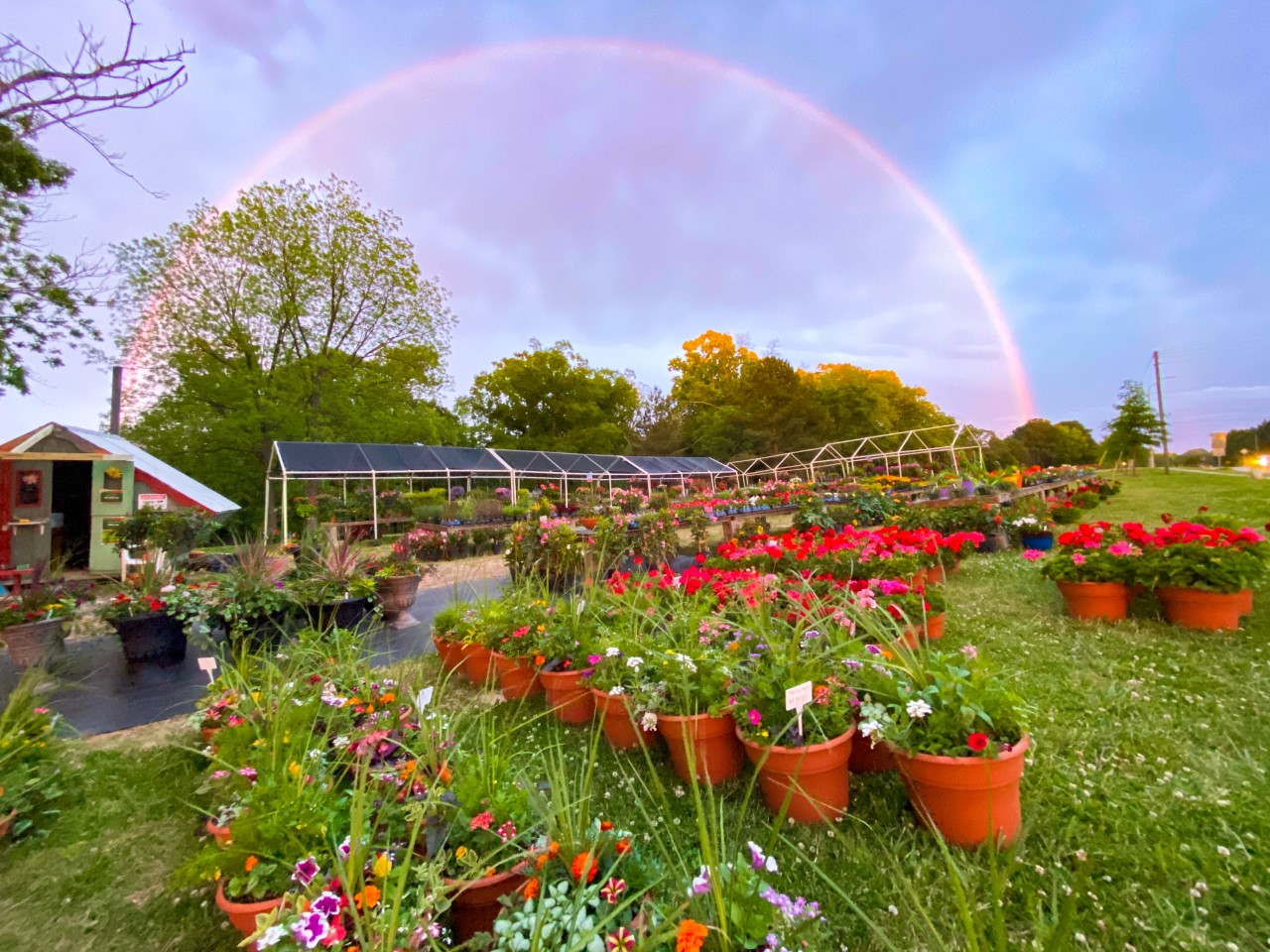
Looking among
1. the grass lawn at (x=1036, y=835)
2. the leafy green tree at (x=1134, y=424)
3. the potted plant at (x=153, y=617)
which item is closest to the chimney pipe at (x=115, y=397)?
the potted plant at (x=153, y=617)

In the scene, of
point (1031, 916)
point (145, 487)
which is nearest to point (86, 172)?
point (145, 487)

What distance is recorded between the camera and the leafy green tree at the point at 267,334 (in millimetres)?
14086

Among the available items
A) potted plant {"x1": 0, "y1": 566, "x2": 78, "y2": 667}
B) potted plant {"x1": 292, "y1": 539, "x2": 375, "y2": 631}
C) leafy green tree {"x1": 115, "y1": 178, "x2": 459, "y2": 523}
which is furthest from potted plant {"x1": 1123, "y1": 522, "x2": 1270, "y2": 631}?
leafy green tree {"x1": 115, "y1": 178, "x2": 459, "y2": 523}

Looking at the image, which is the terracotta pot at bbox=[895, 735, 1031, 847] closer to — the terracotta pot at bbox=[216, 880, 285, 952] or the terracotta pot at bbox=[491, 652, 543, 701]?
the terracotta pot at bbox=[216, 880, 285, 952]

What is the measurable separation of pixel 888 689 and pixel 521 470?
47.4ft

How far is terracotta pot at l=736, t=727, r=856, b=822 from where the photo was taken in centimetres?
176

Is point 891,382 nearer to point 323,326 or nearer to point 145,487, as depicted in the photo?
point 323,326

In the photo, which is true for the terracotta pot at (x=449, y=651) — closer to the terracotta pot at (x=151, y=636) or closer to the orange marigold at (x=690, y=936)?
the terracotta pot at (x=151, y=636)

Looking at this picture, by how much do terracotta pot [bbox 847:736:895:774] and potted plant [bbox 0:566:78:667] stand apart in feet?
16.8

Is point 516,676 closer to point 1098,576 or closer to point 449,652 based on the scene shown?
point 449,652

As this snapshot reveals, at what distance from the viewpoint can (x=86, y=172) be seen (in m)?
8.88

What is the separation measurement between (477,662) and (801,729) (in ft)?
7.52

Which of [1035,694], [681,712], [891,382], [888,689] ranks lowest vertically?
[1035,694]

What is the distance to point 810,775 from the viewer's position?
1795mm
